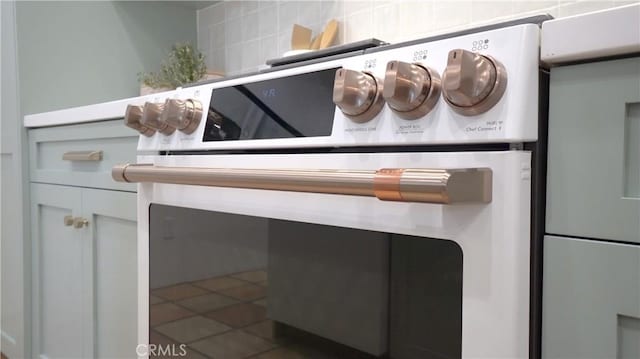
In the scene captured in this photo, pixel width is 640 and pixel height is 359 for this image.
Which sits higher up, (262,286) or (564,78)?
(564,78)

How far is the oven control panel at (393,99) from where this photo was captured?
1.50ft

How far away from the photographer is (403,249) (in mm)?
543

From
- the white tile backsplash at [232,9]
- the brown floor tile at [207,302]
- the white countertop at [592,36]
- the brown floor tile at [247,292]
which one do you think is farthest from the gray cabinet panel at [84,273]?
the white countertop at [592,36]

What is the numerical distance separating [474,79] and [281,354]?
484mm

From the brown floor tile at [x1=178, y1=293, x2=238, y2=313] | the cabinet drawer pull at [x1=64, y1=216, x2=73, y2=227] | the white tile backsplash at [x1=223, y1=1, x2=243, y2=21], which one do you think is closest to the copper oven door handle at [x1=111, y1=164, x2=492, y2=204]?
the brown floor tile at [x1=178, y1=293, x2=238, y2=313]

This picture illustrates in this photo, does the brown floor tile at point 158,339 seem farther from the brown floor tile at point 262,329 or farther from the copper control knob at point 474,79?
the copper control knob at point 474,79

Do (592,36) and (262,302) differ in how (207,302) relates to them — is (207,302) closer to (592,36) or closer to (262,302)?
(262,302)

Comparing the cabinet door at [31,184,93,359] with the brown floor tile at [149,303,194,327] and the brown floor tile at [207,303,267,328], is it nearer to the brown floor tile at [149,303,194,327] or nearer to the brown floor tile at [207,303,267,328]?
the brown floor tile at [149,303,194,327]

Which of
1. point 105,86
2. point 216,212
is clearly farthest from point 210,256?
point 105,86

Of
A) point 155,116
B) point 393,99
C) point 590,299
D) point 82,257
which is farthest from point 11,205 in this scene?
point 590,299

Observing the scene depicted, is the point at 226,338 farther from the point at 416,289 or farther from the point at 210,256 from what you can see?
the point at 416,289

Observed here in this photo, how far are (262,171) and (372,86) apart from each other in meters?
0.18

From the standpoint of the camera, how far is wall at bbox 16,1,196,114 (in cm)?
148

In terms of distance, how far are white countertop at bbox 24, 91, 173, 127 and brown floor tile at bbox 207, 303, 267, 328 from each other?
0.41 metres
